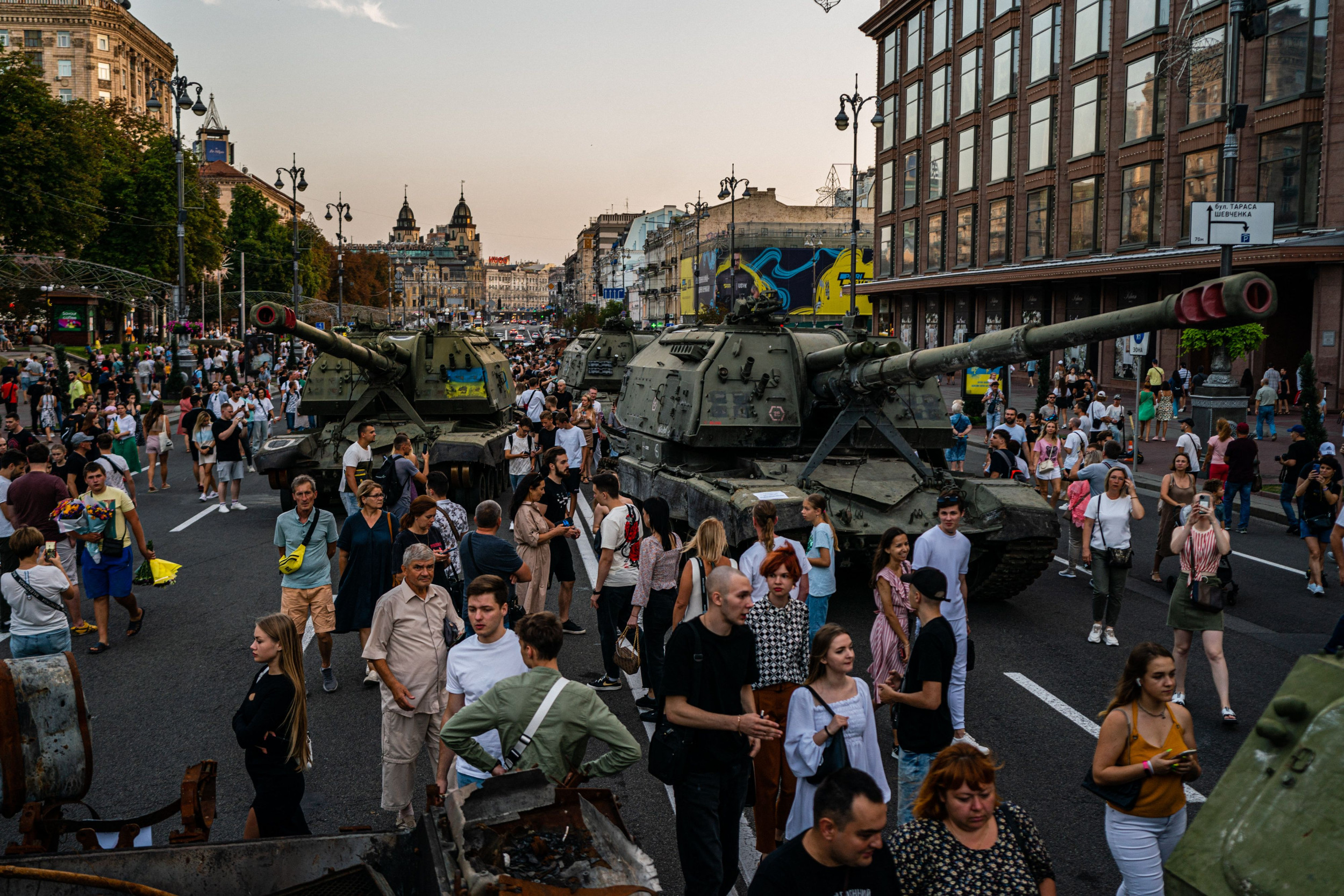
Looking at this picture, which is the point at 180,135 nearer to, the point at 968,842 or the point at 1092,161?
the point at 1092,161

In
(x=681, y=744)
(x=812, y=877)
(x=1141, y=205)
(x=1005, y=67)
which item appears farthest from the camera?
(x=1005, y=67)

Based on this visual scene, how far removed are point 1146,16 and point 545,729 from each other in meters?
36.9

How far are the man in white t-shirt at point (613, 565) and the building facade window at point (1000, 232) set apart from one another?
1492 inches

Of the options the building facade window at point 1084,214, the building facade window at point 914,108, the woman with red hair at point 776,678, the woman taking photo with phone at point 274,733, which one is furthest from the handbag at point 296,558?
the building facade window at point 914,108

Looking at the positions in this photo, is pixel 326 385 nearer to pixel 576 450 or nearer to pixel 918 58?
pixel 576 450

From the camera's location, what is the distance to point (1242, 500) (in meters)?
15.5

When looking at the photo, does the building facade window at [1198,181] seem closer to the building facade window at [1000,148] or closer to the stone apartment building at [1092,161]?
the stone apartment building at [1092,161]

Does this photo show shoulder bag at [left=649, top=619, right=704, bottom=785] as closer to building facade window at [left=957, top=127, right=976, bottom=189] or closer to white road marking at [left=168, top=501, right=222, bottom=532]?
white road marking at [left=168, top=501, right=222, bottom=532]

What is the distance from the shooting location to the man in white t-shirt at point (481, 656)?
5129 mm

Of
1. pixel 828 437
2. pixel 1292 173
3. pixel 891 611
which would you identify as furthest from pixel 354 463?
pixel 1292 173

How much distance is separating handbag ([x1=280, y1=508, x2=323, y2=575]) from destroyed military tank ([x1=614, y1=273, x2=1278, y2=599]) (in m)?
3.70

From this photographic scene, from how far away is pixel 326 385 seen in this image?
669 inches

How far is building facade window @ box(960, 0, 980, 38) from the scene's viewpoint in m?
44.7

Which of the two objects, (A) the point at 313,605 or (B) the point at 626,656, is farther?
(A) the point at 313,605
